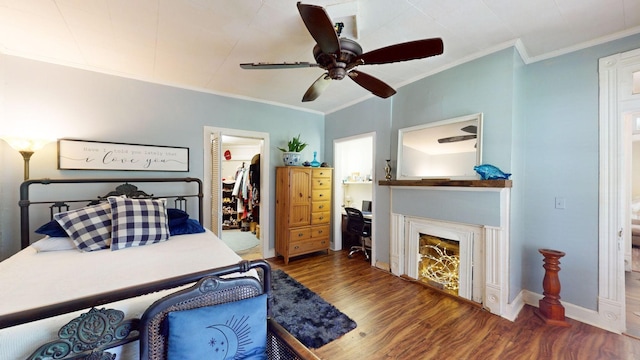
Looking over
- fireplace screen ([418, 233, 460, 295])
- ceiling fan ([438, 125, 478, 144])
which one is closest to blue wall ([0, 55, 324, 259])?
ceiling fan ([438, 125, 478, 144])

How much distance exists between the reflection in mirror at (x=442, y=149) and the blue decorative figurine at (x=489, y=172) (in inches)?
4.6

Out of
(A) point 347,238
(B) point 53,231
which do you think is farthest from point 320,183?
(B) point 53,231

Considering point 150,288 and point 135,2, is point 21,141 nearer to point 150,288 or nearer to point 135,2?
point 135,2

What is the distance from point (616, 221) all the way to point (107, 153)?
5.17 metres

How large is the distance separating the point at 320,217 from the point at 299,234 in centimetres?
49

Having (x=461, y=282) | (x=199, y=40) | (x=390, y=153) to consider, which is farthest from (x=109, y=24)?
(x=461, y=282)

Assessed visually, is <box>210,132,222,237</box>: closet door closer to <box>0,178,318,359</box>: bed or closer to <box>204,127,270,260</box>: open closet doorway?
<box>204,127,270,260</box>: open closet doorway

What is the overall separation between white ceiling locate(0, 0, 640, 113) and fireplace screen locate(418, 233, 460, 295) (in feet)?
6.83

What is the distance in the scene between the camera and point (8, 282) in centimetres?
125

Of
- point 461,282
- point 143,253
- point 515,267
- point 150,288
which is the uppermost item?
point 150,288

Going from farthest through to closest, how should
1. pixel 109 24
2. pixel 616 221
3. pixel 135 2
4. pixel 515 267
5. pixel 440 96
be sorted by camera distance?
→ pixel 440 96, pixel 515 267, pixel 616 221, pixel 109 24, pixel 135 2

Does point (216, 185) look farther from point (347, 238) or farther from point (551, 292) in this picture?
point (551, 292)

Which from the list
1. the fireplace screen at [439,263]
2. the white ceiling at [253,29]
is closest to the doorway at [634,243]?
the white ceiling at [253,29]

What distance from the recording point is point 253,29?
78.5 inches
